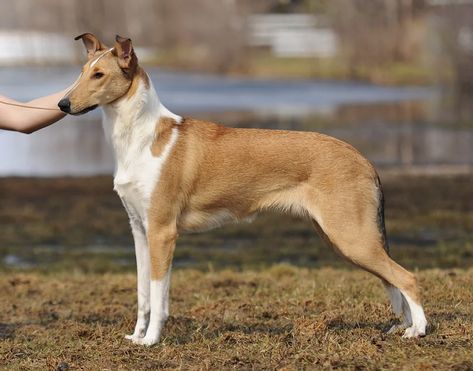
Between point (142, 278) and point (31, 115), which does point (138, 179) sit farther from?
point (31, 115)

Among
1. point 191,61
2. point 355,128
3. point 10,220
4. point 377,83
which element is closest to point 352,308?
point 10,220

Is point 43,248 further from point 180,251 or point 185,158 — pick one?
point 185,158

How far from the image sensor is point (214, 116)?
3650 cm

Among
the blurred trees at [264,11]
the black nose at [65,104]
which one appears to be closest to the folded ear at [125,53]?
the black nose at [65,104]

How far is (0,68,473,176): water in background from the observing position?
2545 centimetres

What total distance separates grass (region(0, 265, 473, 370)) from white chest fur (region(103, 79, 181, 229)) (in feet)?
3.64

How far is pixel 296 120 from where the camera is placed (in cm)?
3434

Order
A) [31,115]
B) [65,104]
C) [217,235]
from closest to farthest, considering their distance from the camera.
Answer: [65,104] → [31,115] → [217,235]

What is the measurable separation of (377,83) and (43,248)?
4424 cm

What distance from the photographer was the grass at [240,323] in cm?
737

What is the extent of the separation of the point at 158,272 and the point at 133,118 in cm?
118

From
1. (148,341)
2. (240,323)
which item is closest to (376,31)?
(240,323)

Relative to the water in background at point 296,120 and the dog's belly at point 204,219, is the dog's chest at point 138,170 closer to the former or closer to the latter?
the dog's belly at point 204,219

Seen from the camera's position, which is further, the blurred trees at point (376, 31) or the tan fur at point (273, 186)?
the blurred trees at point (376, 31)
